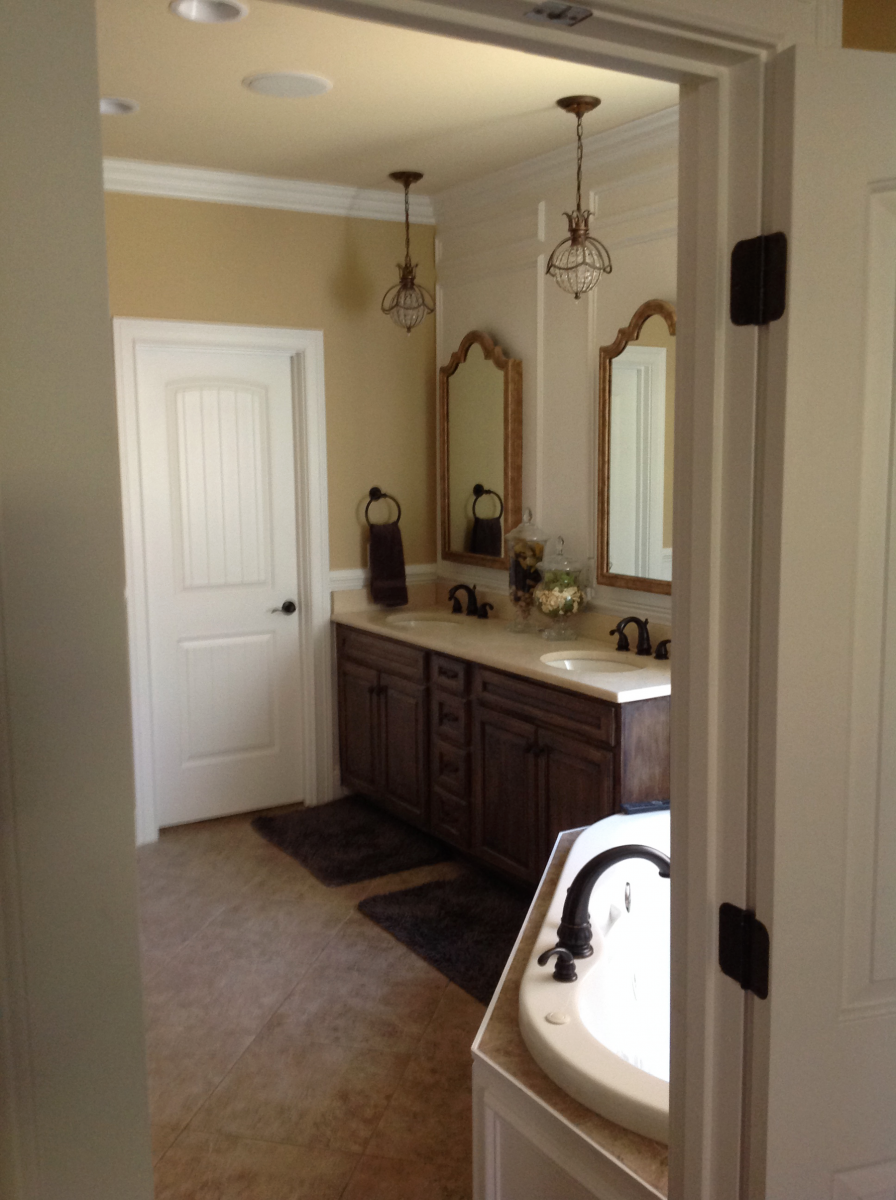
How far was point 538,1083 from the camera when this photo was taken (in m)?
1.79

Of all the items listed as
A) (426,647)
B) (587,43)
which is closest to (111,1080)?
(587,43)

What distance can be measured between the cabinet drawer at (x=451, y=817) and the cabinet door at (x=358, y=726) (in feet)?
1.64

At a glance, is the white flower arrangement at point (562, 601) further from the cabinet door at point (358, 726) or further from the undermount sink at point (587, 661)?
the cabinet door at point (358, 726)

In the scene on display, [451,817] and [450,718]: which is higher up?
[450,718]

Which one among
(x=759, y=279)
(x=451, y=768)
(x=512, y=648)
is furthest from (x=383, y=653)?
(x=759, y=279)

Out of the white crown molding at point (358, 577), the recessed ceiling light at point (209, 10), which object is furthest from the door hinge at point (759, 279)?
the white crown molding at point (358, 577)

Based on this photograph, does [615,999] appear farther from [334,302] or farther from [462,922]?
[334,302]

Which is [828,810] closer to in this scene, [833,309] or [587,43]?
[833,309]

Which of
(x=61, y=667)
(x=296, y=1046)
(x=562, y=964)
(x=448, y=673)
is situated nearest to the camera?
(x=61, y=667)

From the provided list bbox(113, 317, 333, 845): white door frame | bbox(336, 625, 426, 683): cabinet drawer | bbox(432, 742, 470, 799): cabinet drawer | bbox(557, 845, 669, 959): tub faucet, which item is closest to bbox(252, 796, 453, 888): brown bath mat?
bbox(113, 317, 333, 845): white door frame

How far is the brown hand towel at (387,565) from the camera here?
4910 mm

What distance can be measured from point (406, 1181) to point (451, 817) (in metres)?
1.84

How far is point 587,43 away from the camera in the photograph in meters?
1.05

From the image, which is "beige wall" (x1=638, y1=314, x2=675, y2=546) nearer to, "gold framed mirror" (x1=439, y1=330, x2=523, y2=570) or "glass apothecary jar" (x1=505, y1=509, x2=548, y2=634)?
"glass apothecary jar" (x1=505, y1=509, x2=548, y2=634)
